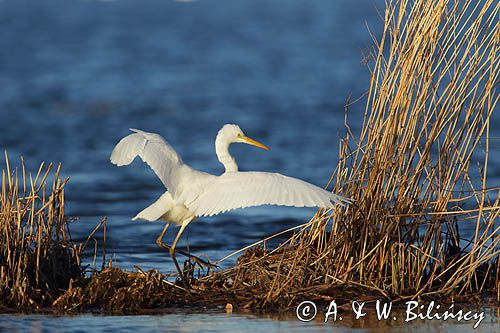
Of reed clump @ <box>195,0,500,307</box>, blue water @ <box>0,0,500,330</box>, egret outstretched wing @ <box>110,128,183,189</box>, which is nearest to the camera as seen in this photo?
reed clump @ <box>195,0,500,307</box>

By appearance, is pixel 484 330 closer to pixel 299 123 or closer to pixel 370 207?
pixel 370 207

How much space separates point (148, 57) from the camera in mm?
39625

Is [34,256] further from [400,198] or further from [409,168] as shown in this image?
[409,168]

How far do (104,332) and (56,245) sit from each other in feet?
4.15

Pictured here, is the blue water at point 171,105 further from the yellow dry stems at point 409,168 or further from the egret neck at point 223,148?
the egret neck at point 223,148

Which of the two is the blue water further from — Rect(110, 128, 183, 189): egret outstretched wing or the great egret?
Rect(110, 128, 183, 189): egret outstretched wing

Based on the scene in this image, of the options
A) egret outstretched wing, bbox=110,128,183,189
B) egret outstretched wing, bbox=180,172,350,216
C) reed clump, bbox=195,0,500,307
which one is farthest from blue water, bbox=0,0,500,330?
egret outstretched wing, bbox=110,128,183,189

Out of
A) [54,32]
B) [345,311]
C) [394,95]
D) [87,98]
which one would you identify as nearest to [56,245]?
[345,311]

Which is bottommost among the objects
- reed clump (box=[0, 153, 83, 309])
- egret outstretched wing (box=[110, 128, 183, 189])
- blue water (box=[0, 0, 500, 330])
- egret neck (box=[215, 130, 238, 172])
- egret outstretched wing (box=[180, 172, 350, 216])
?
reed clump (box=[0, 153, 83, 309])

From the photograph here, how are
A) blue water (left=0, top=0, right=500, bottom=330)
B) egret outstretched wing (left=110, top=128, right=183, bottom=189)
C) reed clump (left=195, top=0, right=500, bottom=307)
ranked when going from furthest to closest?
blue water (left=0, top=0, right=500, bottom=330) < egret outstretched wing (left=110, top=128, right=183, bottom=189) < reed clump (left=195, top=0, right=500, bottom=307)

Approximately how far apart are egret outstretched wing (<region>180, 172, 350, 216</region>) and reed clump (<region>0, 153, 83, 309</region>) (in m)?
0.95

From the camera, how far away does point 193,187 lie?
8016 mm

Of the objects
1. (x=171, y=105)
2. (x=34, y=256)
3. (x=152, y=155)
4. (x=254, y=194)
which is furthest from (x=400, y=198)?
(x=171, y=105)

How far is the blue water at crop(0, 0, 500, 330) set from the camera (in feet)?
40.2
